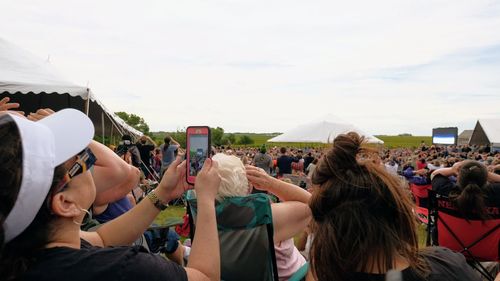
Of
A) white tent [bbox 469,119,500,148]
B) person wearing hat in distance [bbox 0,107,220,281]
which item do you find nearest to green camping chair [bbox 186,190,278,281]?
person wearing hat in distance [bbox 0,107,220,281]

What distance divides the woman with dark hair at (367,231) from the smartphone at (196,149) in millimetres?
530

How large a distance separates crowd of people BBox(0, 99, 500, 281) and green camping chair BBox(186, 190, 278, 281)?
0.30ft

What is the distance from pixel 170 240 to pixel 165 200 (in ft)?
3.26

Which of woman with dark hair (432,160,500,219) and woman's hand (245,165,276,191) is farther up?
woman's hand (245,165,276,191)

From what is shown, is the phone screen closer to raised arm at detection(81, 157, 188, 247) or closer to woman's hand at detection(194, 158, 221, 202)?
raised arm at detection(81, 157, 188, 247)

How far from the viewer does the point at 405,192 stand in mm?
1562

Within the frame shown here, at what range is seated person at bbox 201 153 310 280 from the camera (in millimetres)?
1858

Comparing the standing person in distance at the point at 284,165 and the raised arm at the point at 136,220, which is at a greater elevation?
the raised arm at the point at 136,220

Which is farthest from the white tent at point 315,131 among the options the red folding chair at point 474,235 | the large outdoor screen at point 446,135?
the large outdoor screen at point 446,135

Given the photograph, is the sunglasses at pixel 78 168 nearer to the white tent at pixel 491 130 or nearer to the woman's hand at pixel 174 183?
the woman's hand at pixel 174 183

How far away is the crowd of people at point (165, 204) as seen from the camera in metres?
0.98

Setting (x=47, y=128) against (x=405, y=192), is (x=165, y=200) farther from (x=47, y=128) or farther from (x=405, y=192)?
(x=405, y=192)

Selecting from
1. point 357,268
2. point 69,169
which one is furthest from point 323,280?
point 69,169

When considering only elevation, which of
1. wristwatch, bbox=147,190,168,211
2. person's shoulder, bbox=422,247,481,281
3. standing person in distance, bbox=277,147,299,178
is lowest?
standing person in distance, bbox=277,147,299,178
